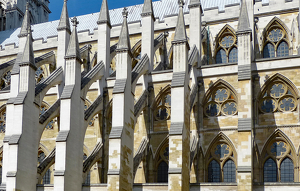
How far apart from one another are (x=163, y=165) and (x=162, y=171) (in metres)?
0.33

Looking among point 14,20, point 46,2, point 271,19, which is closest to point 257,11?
point 271,19

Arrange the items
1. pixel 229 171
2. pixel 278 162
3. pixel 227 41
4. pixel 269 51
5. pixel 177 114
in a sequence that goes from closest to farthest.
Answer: pixel 177 114, pixel 278 162, pixel 229 171, pixel 269 51, pixel 227 41

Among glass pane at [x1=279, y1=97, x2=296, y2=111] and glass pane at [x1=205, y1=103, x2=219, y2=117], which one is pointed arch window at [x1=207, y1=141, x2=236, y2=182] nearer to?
glass pane at [x1=205, y1=103, x2=219, y2=117]

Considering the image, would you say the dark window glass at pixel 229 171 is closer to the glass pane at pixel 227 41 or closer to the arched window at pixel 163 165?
the arched window at pixel 163 165

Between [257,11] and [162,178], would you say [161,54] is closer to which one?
[257,11]

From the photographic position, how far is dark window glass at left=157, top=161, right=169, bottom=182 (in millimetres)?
26906

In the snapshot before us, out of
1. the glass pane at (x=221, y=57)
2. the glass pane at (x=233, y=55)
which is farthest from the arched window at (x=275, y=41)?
the glass pane at (x=221, y=57)

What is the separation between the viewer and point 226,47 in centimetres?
3031

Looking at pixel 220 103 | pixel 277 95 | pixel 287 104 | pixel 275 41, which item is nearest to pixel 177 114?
pixel 220 103

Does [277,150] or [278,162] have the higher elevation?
[277,150]

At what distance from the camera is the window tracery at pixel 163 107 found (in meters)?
27.6

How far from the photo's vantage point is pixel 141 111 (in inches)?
1069

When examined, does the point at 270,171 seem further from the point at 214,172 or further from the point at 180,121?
the point at 180,121

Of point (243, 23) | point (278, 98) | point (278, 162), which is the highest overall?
point (243, 23)
